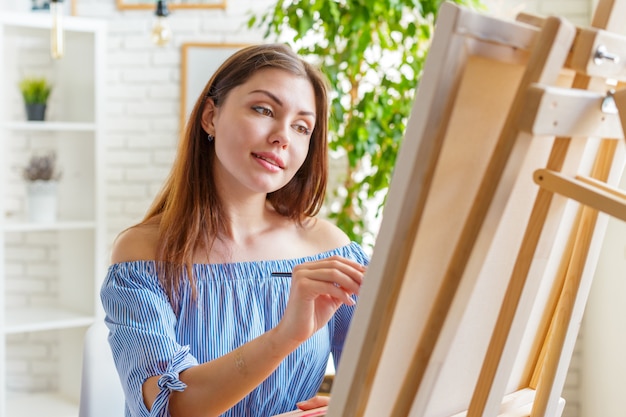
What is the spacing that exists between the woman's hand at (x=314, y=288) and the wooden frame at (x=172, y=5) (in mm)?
2694

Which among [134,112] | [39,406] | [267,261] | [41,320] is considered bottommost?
[39,406]

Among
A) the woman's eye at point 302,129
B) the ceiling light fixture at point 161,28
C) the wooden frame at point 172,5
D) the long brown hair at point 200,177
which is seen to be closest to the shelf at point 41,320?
the ceiling light fixture at point 161,28

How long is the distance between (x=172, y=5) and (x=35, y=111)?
0.77 metres

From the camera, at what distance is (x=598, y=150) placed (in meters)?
1.06

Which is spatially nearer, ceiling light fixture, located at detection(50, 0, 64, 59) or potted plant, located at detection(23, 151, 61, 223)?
ceiling light fixture, located at detection(50, 0, 64, 59)

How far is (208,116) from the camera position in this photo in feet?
5.56

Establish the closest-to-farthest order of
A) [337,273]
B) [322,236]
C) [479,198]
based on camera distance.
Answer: [479,198] → [337,273] → [322,236]

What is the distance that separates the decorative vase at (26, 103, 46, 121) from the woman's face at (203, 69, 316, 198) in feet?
6.64

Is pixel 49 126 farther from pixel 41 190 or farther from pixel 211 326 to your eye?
pixel 211 326

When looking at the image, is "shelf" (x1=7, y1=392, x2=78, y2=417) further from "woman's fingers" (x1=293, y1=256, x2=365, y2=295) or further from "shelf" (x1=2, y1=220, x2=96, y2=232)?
"woman's fingers" (x1=293, y1=256, x2=365, y2=295)

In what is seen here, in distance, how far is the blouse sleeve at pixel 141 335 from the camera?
137 cm

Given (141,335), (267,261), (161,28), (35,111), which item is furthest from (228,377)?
(35,111)

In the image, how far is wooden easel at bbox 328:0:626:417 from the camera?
2.69 feet

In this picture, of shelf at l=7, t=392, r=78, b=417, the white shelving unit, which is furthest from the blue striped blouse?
shelf at l=7, t=392, r=78, b=417
